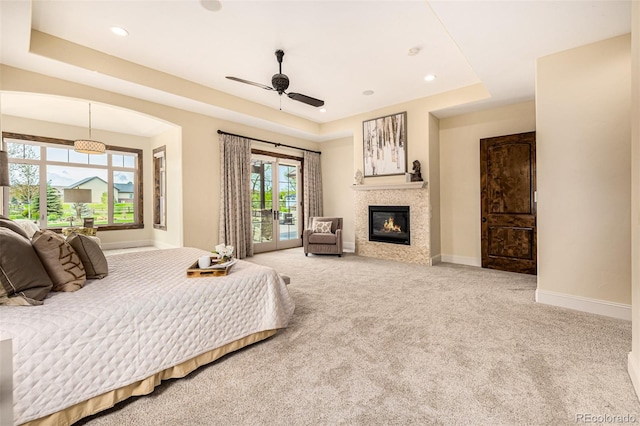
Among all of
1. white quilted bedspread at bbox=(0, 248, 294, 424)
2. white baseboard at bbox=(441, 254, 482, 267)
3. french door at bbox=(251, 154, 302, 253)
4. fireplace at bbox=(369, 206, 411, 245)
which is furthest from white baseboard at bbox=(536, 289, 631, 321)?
french door at bbox=(251, 154, 302, 253)

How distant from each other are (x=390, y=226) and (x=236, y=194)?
10.3ft

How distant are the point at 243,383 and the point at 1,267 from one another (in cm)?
147

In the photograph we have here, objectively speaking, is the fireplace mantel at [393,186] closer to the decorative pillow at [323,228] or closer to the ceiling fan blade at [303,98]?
the decorative pillow at [323,228]

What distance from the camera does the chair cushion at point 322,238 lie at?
578 centimetres

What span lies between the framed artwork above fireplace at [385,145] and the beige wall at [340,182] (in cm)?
104

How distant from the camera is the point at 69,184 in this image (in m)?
6.18

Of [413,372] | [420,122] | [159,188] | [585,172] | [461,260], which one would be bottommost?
[413,372]

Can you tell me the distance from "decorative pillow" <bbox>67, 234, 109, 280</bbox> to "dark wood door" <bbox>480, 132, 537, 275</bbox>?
5.21 metres

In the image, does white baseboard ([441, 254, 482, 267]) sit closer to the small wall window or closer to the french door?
the french door

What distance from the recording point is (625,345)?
2.17m

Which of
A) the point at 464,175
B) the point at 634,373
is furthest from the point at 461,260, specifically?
the point at 634,373

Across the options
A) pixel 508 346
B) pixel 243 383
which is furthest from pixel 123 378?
pixel 508 346

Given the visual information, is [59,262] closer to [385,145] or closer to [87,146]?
[87,146]

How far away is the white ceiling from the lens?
100 inches
